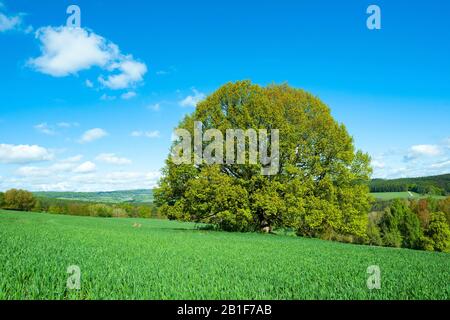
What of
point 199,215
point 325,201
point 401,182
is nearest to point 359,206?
point 325,201

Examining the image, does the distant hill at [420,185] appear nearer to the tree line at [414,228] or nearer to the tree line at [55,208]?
the tree line at [414,228]

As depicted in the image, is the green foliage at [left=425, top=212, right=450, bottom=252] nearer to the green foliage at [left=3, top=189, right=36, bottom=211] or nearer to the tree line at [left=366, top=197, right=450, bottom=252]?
the tree line at [left=366, top=197, right=450, bottom=252]

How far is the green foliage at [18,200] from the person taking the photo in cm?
10362

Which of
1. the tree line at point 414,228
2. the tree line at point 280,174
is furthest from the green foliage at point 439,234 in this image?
the tree line at point 280,174

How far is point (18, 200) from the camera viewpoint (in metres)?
104

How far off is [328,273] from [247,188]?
18424mm

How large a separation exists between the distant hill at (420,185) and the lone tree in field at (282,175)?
113 m

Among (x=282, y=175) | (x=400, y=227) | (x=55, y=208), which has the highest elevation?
(x=282, y=175)

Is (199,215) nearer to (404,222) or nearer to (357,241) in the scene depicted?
(357,241)

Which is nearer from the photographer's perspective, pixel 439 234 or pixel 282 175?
pixel 282 175

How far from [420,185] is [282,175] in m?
130

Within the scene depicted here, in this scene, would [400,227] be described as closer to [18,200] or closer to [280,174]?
[280,174]

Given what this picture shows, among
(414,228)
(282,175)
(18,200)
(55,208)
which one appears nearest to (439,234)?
(414,228)

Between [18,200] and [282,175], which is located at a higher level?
[282,175]
